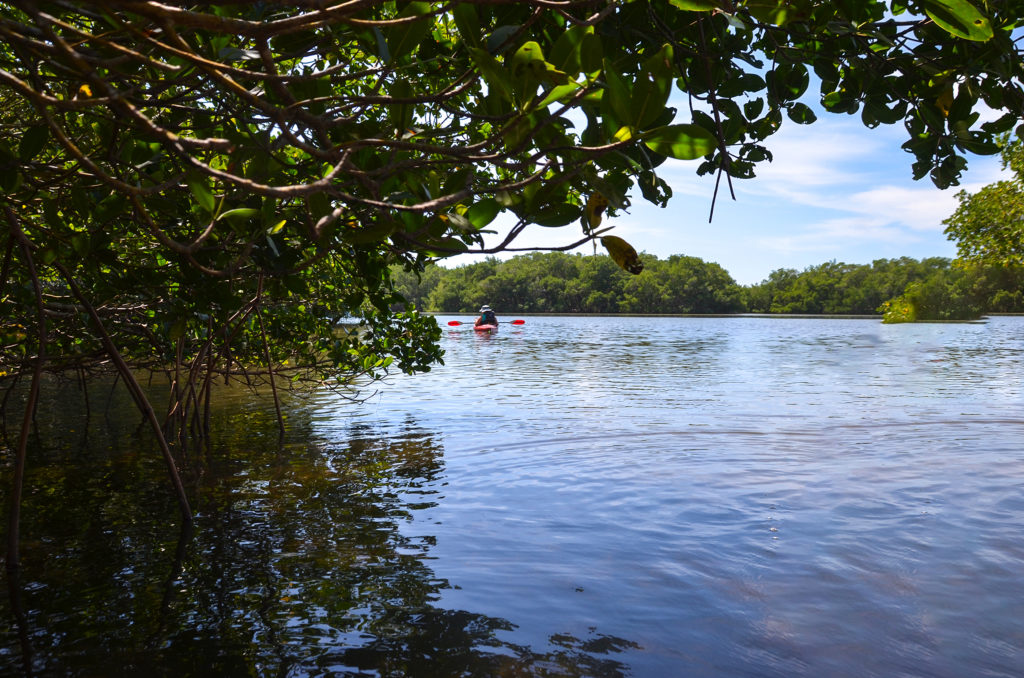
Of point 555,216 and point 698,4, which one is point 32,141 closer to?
point 555,216

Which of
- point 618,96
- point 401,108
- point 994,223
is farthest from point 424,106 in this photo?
point 994,223

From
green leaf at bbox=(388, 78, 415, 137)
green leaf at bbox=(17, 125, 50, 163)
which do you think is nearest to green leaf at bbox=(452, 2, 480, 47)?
green leaf at bbox=(388, 78, 415, 137)

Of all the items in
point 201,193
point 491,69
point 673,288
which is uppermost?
point 673,288

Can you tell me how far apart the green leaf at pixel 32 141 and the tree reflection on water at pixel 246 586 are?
221 cm

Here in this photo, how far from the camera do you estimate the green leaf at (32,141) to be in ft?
8.73

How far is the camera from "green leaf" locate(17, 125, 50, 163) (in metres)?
2.66

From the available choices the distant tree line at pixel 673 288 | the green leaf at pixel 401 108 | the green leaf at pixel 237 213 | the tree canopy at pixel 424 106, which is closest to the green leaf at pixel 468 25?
the tree canopy at pixel 424 106

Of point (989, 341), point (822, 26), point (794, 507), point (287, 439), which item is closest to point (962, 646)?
point (794, 507)

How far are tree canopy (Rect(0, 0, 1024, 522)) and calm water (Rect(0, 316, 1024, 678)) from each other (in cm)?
162

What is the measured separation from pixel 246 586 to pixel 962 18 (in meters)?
4.32

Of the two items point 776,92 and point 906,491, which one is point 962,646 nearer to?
point 776,92

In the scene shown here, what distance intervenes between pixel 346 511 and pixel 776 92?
4.56 metres

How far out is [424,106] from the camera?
342 cm

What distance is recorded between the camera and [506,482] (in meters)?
7.41
